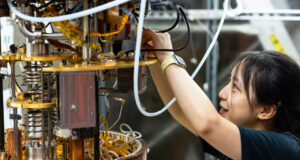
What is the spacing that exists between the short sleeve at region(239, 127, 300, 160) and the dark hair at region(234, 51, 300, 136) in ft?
0.38

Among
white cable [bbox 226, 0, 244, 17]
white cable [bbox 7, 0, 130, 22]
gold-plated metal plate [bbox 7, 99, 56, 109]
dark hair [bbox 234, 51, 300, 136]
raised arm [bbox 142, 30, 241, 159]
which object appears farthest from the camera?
white cable [bbox 226, 0, 244, 17]

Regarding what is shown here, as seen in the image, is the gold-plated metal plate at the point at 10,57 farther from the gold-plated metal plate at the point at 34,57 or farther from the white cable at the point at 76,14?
the white cable at the point at 76,14

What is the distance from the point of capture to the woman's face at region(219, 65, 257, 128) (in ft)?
4.04

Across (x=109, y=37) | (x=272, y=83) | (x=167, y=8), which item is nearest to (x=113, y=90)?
(x=109, y=37)

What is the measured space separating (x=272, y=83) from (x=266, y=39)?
1296 millimetres

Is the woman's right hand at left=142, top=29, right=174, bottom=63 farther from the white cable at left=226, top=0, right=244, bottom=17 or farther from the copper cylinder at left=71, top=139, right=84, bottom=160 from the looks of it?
the white cable at left=226, top=0, right=244, bottom=17

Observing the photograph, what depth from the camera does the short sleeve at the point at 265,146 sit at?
3.64 feet

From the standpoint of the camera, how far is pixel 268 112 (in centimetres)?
124

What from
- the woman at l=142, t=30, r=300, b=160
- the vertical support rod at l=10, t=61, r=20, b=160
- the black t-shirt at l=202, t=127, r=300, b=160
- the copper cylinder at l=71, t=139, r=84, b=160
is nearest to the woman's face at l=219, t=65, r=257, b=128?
the woman at l=142, t=30, r=300, b=160

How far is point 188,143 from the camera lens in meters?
2.48

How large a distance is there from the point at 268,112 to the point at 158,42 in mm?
397

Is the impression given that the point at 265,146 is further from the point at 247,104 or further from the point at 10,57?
the point at 10,57

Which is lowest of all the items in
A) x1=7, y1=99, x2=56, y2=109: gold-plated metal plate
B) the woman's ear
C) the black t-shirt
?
the black t-shirt

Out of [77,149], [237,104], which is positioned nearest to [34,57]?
[77,149]
